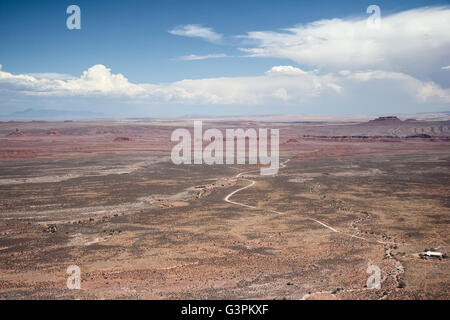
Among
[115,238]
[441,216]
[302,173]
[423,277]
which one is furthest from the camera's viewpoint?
[302,173]

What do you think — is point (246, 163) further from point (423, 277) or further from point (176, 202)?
point (423, 277)

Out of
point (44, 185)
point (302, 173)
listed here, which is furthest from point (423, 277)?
point (44, 185)

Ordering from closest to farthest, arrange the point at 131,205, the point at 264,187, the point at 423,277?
1. the point at 423,277
2. the point at 131,205
3. the point at 264,187

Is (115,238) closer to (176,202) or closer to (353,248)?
(176,202)

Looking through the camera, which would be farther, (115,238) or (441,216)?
(441,216)
